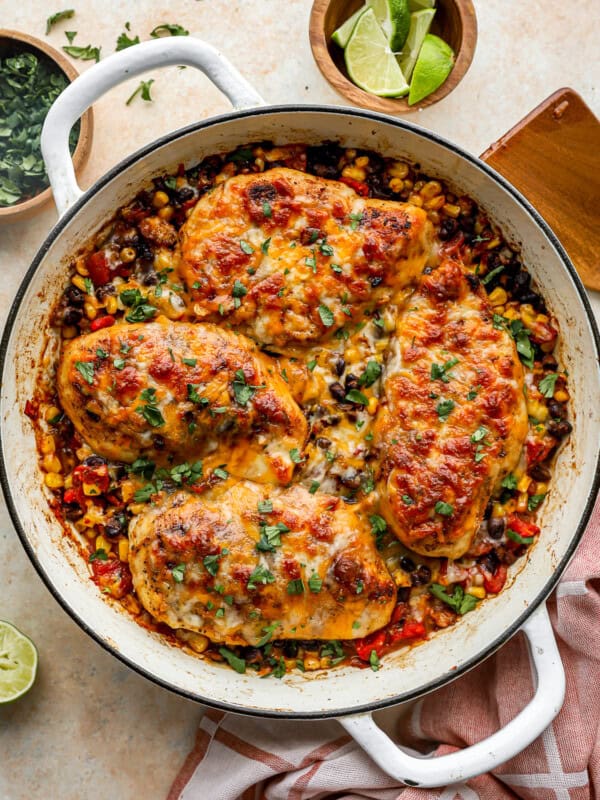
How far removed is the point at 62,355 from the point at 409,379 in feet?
5.90

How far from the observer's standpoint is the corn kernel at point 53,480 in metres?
4.15

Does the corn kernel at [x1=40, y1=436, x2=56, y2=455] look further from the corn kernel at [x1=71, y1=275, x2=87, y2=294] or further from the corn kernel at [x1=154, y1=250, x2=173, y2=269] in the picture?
the corn kernel at [x1=154, y1=250, x2=173, y2=269]

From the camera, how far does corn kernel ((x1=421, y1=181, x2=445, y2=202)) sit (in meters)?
4.24

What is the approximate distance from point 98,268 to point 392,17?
7.00ft

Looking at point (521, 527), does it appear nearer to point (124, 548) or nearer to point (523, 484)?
point (523, 484)

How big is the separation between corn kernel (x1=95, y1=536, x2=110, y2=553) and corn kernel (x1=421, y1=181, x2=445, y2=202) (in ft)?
8.05

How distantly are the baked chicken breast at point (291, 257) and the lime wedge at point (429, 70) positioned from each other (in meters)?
0.82

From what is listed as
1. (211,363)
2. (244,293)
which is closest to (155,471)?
(211,363)

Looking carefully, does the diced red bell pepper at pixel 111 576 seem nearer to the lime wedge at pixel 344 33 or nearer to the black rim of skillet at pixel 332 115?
the black rim of skillet at pixel 332 115

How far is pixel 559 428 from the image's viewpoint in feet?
13.8

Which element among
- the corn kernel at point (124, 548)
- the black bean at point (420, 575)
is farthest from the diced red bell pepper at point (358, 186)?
the corn kernel at point (124, 548)

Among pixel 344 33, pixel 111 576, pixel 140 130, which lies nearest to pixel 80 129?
pixel 140 130

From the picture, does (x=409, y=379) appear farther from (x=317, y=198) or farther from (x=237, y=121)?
(x=237, y=121)

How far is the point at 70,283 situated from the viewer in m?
4.15
